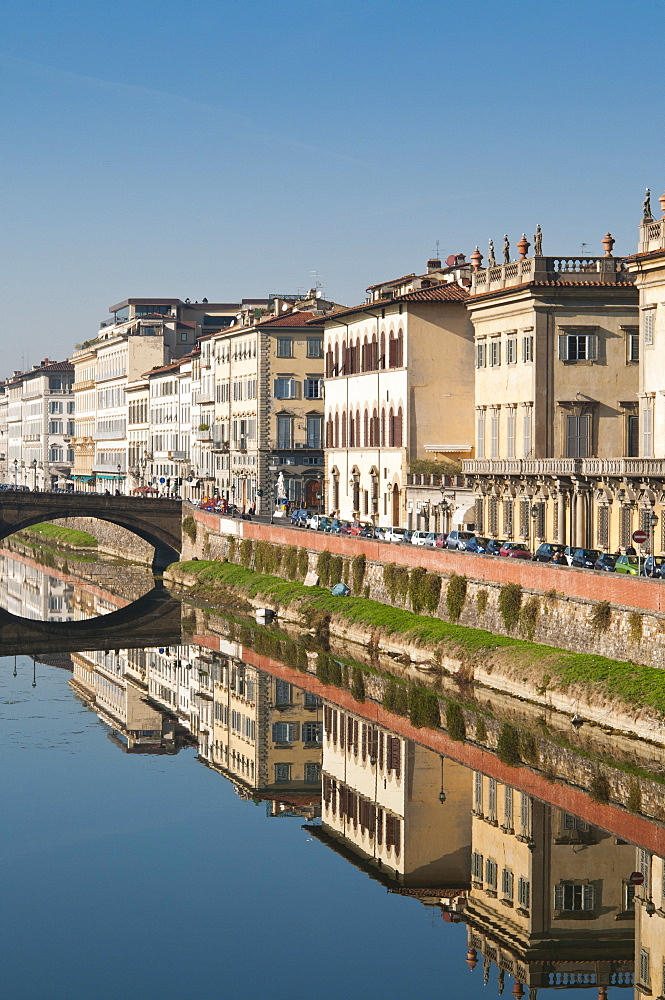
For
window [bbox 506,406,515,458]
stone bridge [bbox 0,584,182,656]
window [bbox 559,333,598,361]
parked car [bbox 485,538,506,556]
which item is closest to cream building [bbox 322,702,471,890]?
parked car [bbox 485,538,506,556]

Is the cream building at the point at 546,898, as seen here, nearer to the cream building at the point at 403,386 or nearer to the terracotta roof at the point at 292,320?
the cream building at the point at 403,386

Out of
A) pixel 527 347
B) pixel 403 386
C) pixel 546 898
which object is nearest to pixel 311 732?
pixel 546 898

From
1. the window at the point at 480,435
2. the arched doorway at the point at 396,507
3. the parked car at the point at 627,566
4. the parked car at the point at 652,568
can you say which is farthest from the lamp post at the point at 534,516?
the arched doorway at the point at 396,507

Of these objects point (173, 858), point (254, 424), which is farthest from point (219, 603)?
point (173, 858)

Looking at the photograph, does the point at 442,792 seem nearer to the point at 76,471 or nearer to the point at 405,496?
the point at 405,496

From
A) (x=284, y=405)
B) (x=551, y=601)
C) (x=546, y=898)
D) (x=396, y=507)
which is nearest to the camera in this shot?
(x=546, y=898)

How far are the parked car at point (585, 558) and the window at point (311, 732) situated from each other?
9630 mm

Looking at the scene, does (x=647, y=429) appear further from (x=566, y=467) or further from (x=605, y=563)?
(x=605, y=563)

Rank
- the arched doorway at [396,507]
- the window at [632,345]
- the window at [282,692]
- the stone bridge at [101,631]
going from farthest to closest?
the arched doorway at [396,507] → the stone bridge at [101,631] → the window at [632,345] → the window at [282,692]

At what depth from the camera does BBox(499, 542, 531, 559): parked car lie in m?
56.1

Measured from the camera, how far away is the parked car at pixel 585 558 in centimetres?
5166

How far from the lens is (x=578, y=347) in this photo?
6575cm

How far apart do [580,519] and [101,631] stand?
23.8m

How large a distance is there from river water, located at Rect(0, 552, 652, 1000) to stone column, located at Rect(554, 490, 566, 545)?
42.8ft
